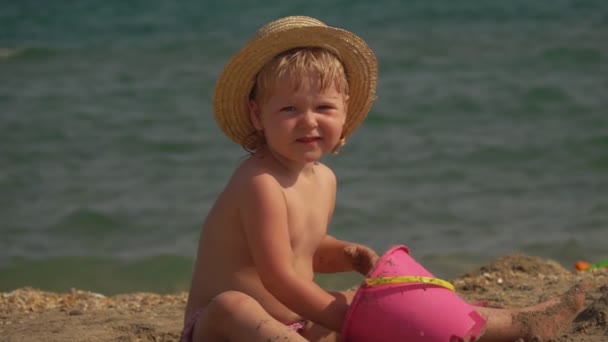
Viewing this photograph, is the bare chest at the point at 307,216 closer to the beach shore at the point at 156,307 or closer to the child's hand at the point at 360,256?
the child's hand at the point at 360,256

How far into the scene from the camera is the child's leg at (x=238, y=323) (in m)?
2.95

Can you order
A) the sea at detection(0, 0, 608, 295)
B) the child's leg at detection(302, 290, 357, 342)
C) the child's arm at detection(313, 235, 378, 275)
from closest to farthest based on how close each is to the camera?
the child's leg at detection(302, 290, 357, 342)
the child's arm at detection(313, 235, 378, 275)
the sea at detection(0, 0, 608, 295)

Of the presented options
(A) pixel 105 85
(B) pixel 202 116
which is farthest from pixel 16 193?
(A) pixel 105 85

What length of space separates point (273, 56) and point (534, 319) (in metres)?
1.30

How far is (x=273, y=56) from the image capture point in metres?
3.26

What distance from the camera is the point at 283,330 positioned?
295 centimetres

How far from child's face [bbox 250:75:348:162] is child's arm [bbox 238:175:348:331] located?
0.17 metres

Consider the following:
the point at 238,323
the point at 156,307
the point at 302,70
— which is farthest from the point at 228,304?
the point at 156,307

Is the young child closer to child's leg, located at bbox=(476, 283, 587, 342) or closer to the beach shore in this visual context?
child's leg, located at bbox=(476, 283, 587, 342)

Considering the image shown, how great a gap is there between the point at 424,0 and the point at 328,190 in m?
10.4

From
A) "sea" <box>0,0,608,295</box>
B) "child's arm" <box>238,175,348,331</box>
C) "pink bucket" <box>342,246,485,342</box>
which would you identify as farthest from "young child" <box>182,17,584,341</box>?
"sea" <box>0,0,608,295</box>

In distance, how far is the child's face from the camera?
126 inches

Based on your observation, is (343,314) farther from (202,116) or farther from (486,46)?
(486,46)

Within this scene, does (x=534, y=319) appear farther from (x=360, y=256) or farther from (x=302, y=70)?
(x=302, y=70)
